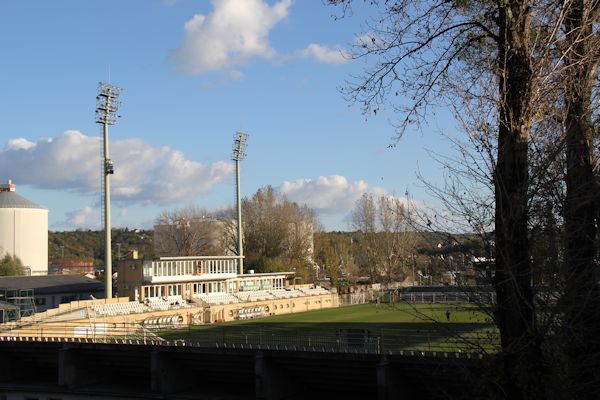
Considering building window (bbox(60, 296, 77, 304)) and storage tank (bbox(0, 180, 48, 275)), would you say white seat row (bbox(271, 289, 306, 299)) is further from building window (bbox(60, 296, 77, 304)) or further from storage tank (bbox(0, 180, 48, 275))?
storage tank (bbox(0, 180, 48, 275))

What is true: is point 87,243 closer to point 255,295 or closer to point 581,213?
point 255,295

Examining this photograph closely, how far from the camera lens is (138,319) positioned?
4569cm

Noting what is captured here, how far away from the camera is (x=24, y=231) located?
9175 cm

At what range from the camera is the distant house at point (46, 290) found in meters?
49.2

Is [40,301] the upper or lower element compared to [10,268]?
lower

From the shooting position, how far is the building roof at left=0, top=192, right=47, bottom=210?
303ft

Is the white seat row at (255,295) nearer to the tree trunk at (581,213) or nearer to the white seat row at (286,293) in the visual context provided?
the white seat row at (286,293)

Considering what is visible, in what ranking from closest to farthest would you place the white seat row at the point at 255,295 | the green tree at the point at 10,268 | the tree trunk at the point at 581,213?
1. the tree trunk at the point at 581,213
2. the white seat row at the point at 255,295
3. the green tree at the point at 10,268

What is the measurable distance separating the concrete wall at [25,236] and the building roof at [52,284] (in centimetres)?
3500

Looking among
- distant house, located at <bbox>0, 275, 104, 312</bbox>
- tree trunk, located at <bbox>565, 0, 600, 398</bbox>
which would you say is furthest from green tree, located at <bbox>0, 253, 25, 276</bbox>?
tree trunk, located at <bbox>565, 0, 600, 398</bbox>

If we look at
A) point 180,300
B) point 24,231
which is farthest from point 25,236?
point 180,300

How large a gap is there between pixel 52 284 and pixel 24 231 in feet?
136

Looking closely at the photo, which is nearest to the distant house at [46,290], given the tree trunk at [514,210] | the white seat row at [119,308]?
the white seat row at [119,308]

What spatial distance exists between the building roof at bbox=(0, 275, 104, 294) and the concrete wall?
3500cm
